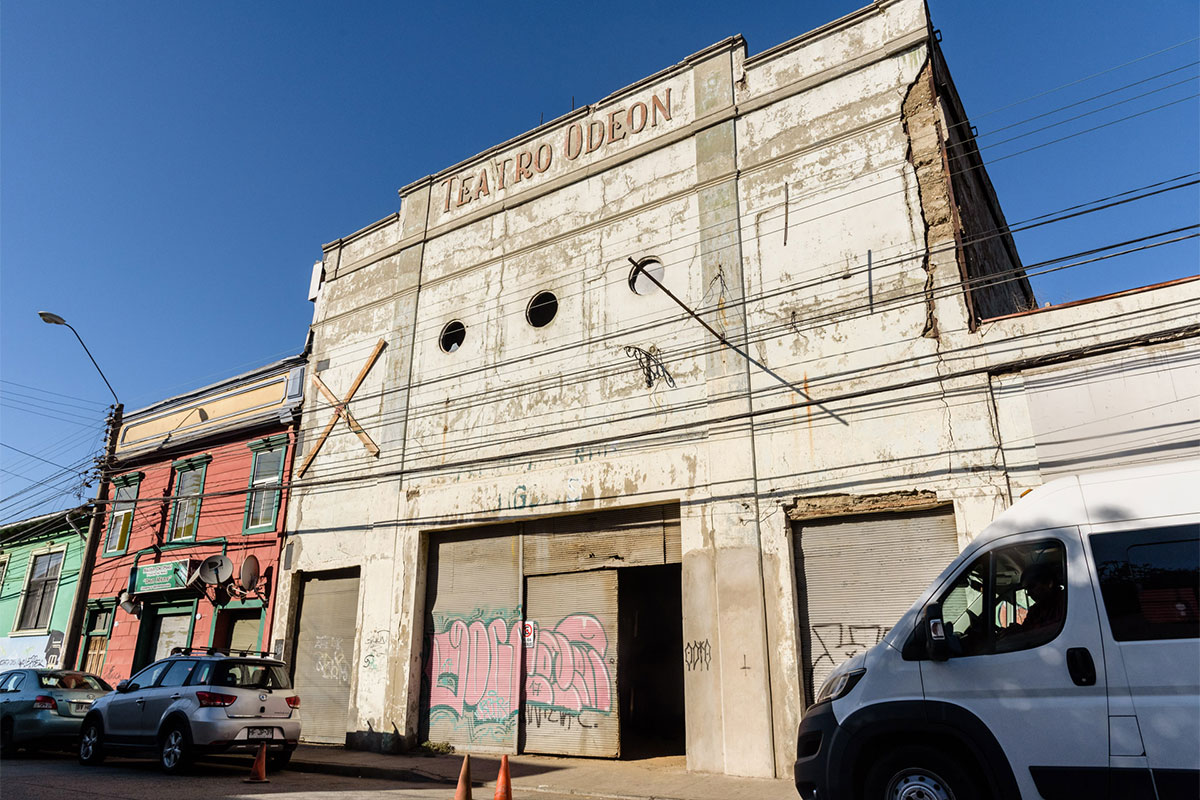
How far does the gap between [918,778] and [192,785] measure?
866 centimetres

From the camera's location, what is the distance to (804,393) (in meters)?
11.0

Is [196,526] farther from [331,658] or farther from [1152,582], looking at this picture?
[1152,582]

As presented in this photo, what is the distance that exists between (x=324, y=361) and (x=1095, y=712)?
1660 cm

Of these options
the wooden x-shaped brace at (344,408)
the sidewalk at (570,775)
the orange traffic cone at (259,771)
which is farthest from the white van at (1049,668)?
the wooden x-shaped brace at (344,408)

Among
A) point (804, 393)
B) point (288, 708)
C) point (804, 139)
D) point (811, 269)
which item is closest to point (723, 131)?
point (804, 139)

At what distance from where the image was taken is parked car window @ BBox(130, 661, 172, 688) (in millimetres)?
11586

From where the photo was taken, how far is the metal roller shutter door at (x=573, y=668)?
467 inches

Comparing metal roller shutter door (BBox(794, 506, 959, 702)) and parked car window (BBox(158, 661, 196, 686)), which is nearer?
metal roller shutter door (BBox(794, 506, 959, 702))

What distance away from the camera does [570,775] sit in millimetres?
10438

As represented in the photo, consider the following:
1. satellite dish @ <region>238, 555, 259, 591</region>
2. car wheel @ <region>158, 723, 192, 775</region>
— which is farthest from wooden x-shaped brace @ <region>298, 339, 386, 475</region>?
car wheel @ <region>158, 723, 192, 775</region>

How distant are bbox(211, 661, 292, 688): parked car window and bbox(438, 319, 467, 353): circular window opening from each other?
22.9 feet

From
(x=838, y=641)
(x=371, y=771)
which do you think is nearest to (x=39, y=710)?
(x=371, y=771)

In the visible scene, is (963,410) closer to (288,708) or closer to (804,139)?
(804,139)

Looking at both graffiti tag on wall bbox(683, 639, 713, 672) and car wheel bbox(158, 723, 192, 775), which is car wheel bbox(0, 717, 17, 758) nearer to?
car wheel bbox(158, 723, 192, 775)
